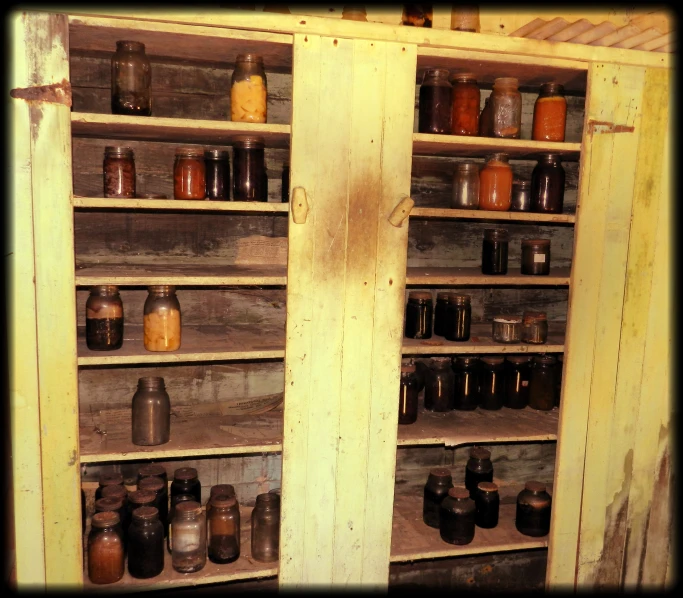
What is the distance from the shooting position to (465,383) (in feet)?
7.96

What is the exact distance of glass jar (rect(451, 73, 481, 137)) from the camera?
6.97 ft

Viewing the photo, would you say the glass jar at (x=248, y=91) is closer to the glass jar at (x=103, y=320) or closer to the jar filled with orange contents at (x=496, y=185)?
the glass jar at (x=103, y=320)

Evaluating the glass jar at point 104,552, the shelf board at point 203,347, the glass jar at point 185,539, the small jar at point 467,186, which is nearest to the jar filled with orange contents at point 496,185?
the small jar at point 467,186

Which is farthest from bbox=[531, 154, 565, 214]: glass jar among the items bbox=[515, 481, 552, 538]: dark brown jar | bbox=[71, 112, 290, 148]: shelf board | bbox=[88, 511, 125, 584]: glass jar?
bbox=[88, 511, 125, 584]: glass jar

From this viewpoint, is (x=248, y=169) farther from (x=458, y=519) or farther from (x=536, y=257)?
(x=458, y=519)

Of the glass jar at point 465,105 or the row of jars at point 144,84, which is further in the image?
the glass jar at point 465,105

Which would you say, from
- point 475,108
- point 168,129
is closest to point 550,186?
point 475,108

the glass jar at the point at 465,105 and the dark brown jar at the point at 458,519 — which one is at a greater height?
the glass jar at the point at 465,105

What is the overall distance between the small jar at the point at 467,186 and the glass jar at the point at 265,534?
4.05ft

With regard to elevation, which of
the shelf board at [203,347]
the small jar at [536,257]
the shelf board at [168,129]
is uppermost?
the shelf board at [168,129]

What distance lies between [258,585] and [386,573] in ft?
2.06

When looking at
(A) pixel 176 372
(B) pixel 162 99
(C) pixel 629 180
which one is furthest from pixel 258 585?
(C) pixel 629 180

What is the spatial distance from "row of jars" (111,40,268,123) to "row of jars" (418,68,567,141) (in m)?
0.55

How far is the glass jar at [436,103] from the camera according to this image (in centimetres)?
212
